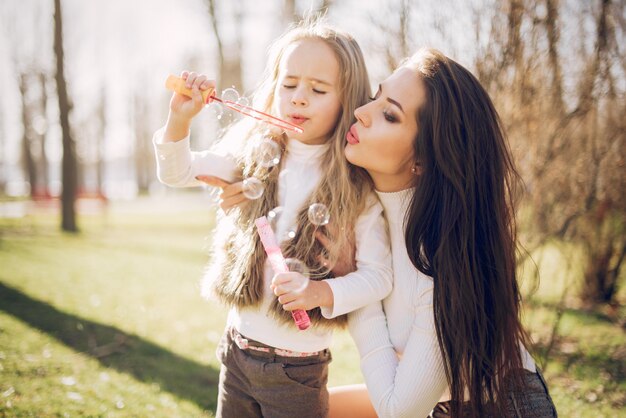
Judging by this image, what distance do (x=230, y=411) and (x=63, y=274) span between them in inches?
221

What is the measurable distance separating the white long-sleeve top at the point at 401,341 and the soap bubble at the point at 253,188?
50 cm

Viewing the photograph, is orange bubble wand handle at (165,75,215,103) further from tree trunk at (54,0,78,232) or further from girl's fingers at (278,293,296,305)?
tree trunk at (54,0,78,232)

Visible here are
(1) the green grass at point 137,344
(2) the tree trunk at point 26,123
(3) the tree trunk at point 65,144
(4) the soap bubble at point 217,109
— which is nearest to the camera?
(4) the soap bubble at point 217,109

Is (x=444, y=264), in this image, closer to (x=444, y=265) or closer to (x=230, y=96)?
(x=444, y=265)

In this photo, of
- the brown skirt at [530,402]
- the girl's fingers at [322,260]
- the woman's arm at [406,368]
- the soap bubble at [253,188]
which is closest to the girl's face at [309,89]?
the soap bubble at [253,188]

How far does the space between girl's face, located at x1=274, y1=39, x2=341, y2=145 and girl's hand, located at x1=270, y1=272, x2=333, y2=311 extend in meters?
0.62

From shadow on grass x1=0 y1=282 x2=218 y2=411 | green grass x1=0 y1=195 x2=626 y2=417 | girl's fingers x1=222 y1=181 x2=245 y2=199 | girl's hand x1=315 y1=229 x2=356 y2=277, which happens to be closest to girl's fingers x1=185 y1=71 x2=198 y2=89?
girl's fingers x1=222 y1=181 x2=245 y2=199

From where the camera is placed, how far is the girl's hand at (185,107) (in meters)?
1.86

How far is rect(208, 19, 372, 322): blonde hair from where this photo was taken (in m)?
1.82

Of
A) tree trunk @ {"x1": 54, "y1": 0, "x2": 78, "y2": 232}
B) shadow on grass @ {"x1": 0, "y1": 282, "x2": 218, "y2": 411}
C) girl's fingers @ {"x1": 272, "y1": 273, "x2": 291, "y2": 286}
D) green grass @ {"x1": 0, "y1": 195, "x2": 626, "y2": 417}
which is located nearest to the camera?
girl's fingers @ {"x1": 272, "y1": 273, "x2": 291, "y2": 286}

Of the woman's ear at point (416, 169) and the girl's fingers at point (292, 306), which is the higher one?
the woman's ear at point (416, 169)

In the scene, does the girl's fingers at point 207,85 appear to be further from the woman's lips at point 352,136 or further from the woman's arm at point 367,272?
the woman's arm at point 367,272

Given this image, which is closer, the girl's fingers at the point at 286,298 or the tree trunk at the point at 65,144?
the girl's fingers at the point at 286,298

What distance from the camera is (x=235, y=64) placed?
502 inches
